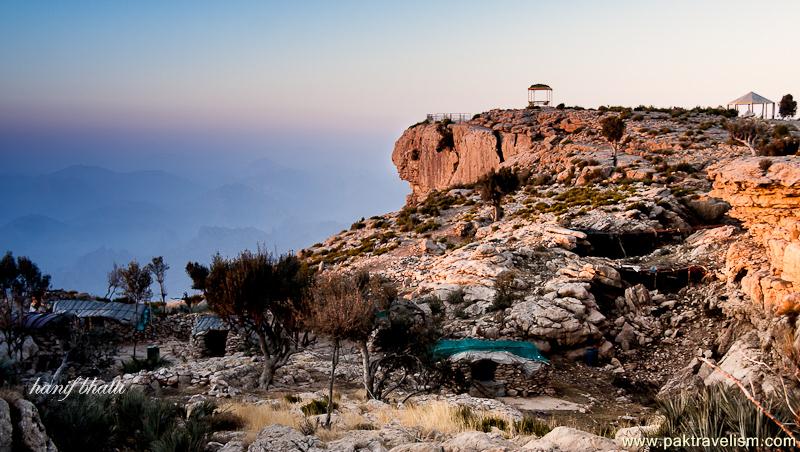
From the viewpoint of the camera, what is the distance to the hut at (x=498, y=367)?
16.8 metres

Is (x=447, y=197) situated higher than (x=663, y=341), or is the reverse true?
(x=447, y=197)

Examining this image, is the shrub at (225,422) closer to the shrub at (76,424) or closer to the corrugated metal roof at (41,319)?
the shrub at (76,424)

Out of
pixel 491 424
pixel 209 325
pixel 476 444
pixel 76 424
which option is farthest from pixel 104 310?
pixel 476 444

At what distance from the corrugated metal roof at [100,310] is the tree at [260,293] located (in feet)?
46.3

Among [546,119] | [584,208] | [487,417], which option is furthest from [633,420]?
[546,119]

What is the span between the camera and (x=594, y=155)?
4859 centimetres

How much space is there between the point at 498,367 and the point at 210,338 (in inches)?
514

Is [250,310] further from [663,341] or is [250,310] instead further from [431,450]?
[663,341]

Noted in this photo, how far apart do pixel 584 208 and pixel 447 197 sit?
19.9m

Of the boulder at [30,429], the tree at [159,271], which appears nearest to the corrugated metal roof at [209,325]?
the tree at [159,271]

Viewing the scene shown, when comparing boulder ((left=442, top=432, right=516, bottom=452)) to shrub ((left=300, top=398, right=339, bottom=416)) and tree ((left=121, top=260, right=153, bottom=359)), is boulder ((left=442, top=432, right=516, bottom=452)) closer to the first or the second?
shrub ((left=300, top=398, right=339, bottom=416))

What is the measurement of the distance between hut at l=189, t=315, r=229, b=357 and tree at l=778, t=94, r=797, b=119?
6925cm

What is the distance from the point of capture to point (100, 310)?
26750 millimetres

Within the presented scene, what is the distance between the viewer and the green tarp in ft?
57.2
